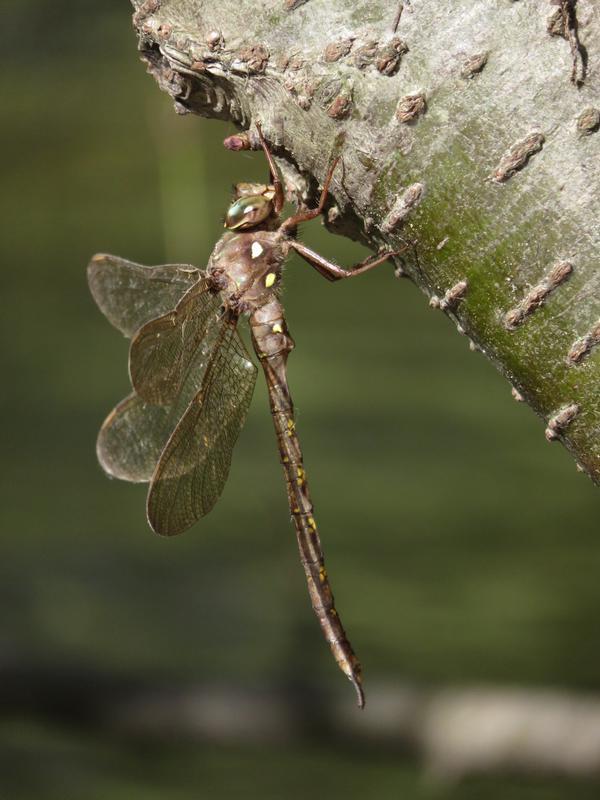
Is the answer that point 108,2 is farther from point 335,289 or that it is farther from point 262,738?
point 262,738

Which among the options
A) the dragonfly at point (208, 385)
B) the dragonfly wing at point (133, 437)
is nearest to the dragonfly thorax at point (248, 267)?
the dragonfly at point (208, 385)

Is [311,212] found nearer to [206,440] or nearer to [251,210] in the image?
[251,210]

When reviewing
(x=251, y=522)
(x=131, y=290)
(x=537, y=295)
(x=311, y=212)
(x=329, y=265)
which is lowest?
(x=537, y=295)

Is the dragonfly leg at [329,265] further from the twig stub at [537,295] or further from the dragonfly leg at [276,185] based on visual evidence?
the twig stub at [537,295]

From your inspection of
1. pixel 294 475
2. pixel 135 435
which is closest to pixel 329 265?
pixel 294 475

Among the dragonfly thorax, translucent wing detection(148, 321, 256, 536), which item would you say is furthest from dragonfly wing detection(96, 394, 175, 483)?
the dragonfly thorax
